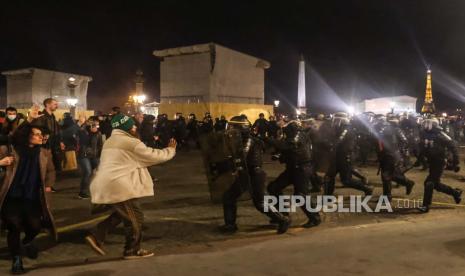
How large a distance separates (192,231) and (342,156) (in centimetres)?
341

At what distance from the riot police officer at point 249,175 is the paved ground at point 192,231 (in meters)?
0.44

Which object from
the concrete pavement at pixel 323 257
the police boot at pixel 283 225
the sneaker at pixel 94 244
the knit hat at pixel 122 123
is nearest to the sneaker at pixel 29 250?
the concrete pavement at pixel 323 257

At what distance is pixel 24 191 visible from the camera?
17.3 ft

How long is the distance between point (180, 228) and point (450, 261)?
3.79 metres

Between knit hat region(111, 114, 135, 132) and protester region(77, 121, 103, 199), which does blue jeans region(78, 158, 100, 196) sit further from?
knit hat region(111, 114, 135, 132)

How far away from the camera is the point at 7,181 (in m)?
5.22

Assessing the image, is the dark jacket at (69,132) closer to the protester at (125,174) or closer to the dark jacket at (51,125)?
the dark jacket at (51,125)

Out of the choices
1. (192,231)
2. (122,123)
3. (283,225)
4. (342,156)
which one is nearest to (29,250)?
(122,123)

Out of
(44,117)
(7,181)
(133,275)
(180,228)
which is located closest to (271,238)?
(180,228)

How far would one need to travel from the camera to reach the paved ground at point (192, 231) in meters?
5.70

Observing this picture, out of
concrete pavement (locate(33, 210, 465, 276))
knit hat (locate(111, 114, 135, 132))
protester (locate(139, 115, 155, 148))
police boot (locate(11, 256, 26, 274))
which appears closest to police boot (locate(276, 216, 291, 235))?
concrete pavement (locate(33, 210, 465, 276))

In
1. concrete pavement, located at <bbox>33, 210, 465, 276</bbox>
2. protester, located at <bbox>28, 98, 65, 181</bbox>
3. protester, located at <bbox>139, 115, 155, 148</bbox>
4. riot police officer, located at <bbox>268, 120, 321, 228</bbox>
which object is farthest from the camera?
protester, located at <bbox>139, 115, 155, 148</bbox>

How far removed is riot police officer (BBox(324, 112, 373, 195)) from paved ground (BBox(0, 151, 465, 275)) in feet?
2.64

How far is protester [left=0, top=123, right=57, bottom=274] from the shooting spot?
518 cm
